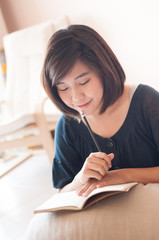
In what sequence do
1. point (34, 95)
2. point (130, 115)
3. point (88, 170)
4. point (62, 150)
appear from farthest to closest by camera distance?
1. point (34, 95)
2. point (62, 150)
3. point (130, 115)
4. point (88, 170)

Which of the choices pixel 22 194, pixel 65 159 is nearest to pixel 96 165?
pixel 65 159

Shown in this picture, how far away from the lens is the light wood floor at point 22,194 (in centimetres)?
152

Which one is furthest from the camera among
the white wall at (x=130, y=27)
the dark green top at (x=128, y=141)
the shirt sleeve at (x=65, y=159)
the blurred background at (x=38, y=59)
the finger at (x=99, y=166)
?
the white wall at (x=130, y=27)

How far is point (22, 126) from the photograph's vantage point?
215 cm

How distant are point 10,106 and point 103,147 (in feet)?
7.06

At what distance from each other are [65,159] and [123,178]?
26 centimetres

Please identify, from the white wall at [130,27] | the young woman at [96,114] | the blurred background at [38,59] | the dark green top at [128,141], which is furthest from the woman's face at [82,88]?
the white wall at [130,27]

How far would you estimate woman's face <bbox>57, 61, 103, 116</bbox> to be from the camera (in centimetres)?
79

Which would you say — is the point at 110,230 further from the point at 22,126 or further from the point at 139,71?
the point at 139,71

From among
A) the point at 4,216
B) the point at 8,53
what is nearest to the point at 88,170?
the point at 4,216

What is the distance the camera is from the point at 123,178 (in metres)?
0.78

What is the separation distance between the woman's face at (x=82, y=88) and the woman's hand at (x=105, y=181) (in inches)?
8.1

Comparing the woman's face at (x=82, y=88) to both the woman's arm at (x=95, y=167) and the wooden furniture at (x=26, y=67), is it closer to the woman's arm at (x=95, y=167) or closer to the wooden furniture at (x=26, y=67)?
the woman's arm at (x=95, y=167)

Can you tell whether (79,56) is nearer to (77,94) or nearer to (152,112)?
(77,94)
